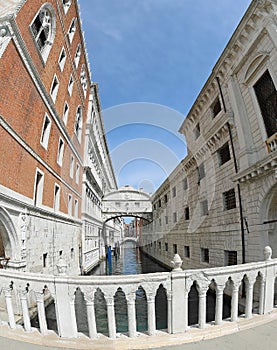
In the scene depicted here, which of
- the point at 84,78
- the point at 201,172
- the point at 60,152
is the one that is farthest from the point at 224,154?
the point at 84,78

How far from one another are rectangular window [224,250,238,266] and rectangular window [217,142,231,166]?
384 centimetres

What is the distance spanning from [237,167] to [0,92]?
8.31 meters

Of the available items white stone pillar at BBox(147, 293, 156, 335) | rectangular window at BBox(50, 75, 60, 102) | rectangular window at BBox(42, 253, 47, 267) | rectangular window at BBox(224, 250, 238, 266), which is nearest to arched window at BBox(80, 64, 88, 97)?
rectangular window at BBox(50, 75, 60, 102)

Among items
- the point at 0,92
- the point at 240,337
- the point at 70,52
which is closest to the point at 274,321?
the point at 240,337

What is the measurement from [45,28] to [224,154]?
9469mm

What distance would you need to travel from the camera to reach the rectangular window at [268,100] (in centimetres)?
722

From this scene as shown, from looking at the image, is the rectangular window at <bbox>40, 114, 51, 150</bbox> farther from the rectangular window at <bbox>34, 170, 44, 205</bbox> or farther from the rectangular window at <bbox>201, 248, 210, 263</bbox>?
the rectangular window at <bbox>201, 248, 210, 263</bbox>

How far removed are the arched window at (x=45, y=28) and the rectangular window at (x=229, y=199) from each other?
9.41 meters

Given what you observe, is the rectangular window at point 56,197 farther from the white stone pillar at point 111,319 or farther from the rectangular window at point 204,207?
the white stone pillar at point 111,319

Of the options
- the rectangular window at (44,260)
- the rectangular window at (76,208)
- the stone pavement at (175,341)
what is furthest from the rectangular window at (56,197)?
the stone pavement at (175,341)

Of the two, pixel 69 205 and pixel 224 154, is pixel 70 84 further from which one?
pixel 224 154

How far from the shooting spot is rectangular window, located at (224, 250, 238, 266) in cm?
861

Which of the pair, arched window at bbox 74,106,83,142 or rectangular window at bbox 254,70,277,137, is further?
arched window at bbox 74,106,83,142

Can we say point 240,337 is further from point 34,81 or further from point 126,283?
point 34,81
